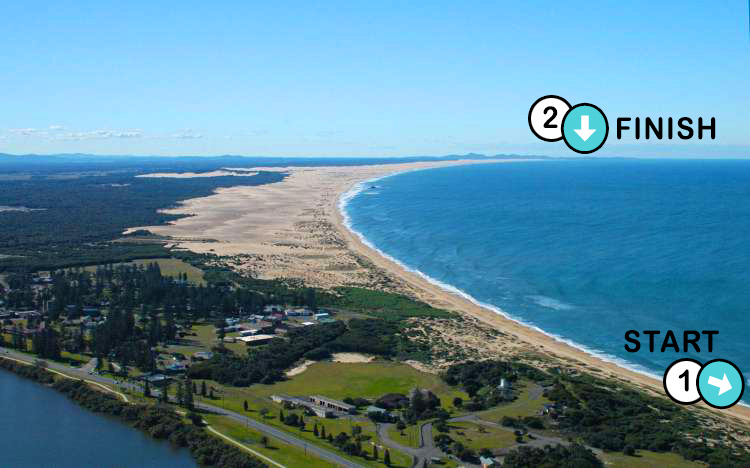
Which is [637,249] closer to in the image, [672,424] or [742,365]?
[742,365]

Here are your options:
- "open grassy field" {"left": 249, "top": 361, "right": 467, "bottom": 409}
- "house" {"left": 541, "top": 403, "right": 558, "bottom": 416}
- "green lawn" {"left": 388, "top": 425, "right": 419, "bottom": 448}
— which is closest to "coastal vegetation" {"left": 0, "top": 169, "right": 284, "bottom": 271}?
"open grassy field" {"left": 249, "top": 361, "right": 467, "bottom": 409}

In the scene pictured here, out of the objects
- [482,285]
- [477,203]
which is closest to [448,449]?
[482,285]

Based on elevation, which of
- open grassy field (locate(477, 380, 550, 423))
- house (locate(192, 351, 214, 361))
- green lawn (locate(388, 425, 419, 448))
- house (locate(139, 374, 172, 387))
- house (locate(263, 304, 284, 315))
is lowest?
open grassy field (locate(477, 380, 550, 423))

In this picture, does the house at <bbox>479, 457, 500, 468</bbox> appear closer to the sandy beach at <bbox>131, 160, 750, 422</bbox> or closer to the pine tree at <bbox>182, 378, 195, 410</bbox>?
the sandy beach at <bbox>131, 160, 750, 422</bbox>

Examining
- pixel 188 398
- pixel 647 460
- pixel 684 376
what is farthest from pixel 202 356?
pixel 684 376

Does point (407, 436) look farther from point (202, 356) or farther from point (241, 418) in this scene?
point (202, 356)

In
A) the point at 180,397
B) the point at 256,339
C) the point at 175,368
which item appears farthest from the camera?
the point at 256,339
